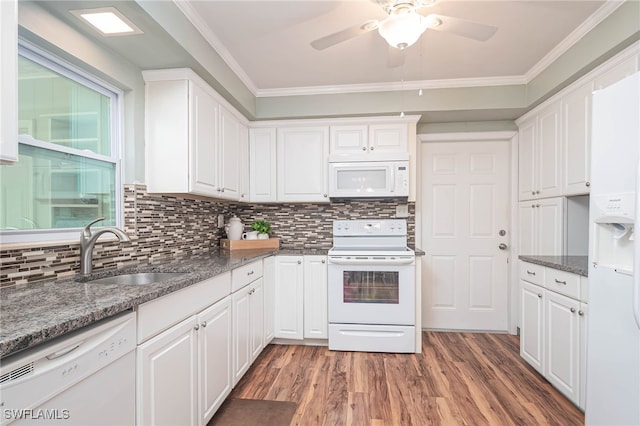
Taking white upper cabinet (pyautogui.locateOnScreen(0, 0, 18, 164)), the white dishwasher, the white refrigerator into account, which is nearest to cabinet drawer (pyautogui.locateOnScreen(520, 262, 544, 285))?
the white refrigerator

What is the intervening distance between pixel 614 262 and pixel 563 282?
2.01 feet

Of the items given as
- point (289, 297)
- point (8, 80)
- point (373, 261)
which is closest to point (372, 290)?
point (373, 261)

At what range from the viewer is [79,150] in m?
1.73

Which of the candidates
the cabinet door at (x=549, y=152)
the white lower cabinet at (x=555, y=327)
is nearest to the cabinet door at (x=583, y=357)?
the white lower cabinet at (x=555, y=327)

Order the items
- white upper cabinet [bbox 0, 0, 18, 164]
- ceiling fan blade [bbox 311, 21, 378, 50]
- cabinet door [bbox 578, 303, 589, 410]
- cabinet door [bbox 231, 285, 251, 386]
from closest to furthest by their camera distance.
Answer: white upper cabinet [bbox 0, 0, 18, 164] < ceiling fan blade [bbox 311, 21, 378, 50] < cabinet door [bbox 578, 303, 589, 410] < cabinet door [bbox 231, 285, 251, 386]

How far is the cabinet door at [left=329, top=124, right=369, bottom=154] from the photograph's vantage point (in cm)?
307

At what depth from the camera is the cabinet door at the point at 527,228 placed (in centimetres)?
284

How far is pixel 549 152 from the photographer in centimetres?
258

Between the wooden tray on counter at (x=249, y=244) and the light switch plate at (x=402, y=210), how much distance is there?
1.32 metres

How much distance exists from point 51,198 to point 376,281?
232 cm

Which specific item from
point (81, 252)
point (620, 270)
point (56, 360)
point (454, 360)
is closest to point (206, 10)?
point (81, 252)

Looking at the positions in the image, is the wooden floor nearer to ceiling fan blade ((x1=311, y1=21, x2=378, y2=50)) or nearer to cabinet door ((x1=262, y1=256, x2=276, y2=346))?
cabinet door ((x1=262, y1=256, x2=276, y2=346))

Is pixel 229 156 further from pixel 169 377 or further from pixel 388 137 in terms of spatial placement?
pixel 169 377

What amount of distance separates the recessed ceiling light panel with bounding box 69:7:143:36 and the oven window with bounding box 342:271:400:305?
227cm
